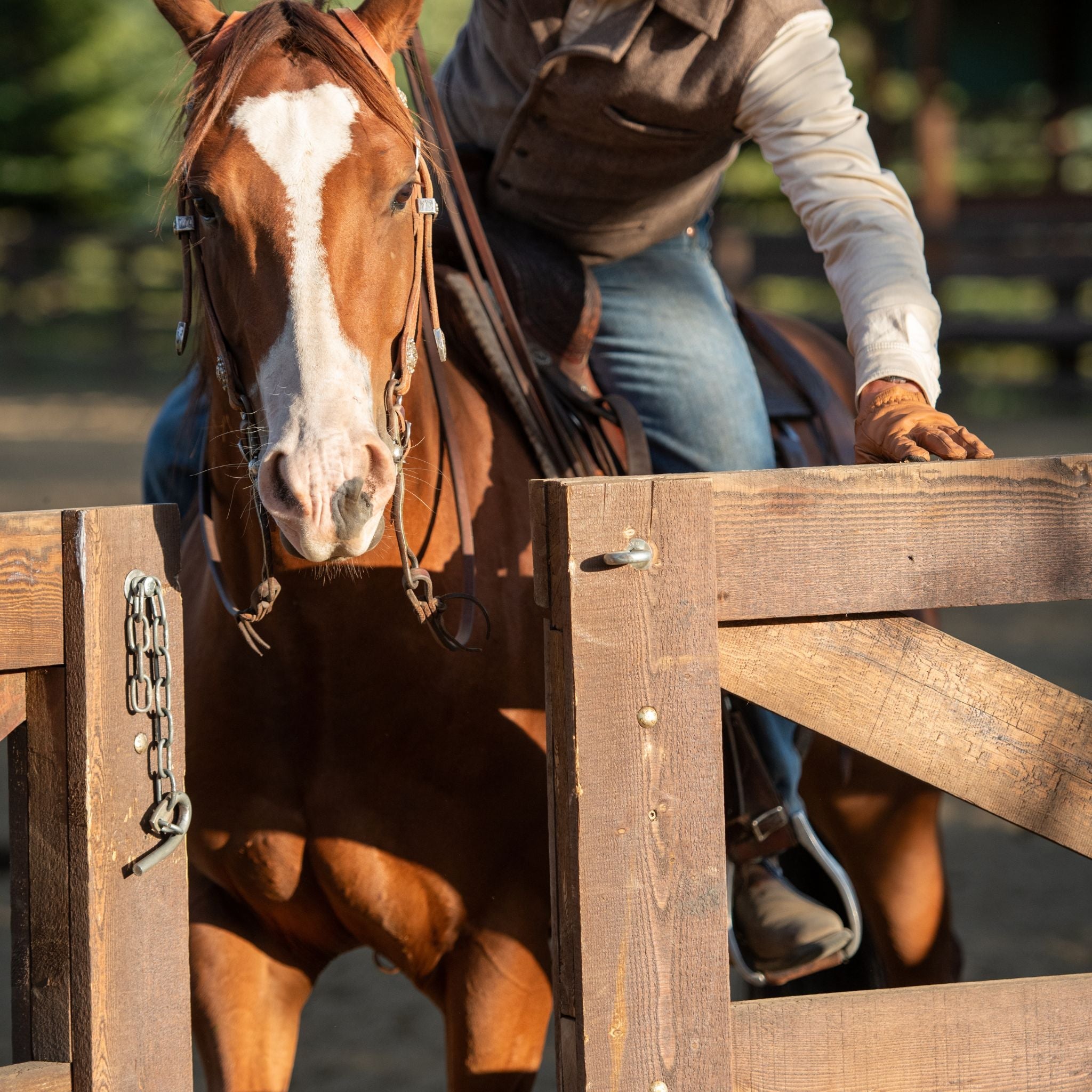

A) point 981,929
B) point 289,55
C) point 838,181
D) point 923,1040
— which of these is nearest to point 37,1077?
point 923,1040

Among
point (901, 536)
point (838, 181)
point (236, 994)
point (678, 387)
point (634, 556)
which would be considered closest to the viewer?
point (634, 556)

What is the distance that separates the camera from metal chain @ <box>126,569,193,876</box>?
4.80ft

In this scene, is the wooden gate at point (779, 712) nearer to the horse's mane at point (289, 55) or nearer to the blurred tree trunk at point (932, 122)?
the horse's mane at point (289, 55)

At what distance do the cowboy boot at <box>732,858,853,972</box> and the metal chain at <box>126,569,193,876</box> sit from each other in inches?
49.1

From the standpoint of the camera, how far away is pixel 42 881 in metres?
1.48

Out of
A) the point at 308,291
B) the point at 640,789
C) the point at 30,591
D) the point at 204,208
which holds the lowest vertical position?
the point at 640,789

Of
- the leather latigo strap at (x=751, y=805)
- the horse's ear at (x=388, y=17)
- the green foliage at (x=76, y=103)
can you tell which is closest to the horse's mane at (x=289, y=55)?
the horse's ear at (x=388, y=17)

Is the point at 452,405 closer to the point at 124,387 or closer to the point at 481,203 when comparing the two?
the point at 481,203

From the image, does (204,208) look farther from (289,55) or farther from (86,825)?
(86,825)

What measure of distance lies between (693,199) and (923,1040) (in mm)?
1667

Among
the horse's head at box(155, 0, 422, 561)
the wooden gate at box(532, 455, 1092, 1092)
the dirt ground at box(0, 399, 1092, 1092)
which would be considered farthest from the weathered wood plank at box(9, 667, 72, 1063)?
the dirt ground at box(0, 399, 1092, 1092)

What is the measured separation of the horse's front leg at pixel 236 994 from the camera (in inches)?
78.5

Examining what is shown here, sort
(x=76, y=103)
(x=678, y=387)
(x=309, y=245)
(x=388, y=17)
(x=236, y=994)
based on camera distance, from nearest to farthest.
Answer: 1. (x=309, y=245)
2. (x=388, y=17)
3. (x=236, y=994)
4. (x=678, y=387)
5. (x=76, y=103)

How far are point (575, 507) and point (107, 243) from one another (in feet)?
59.9
